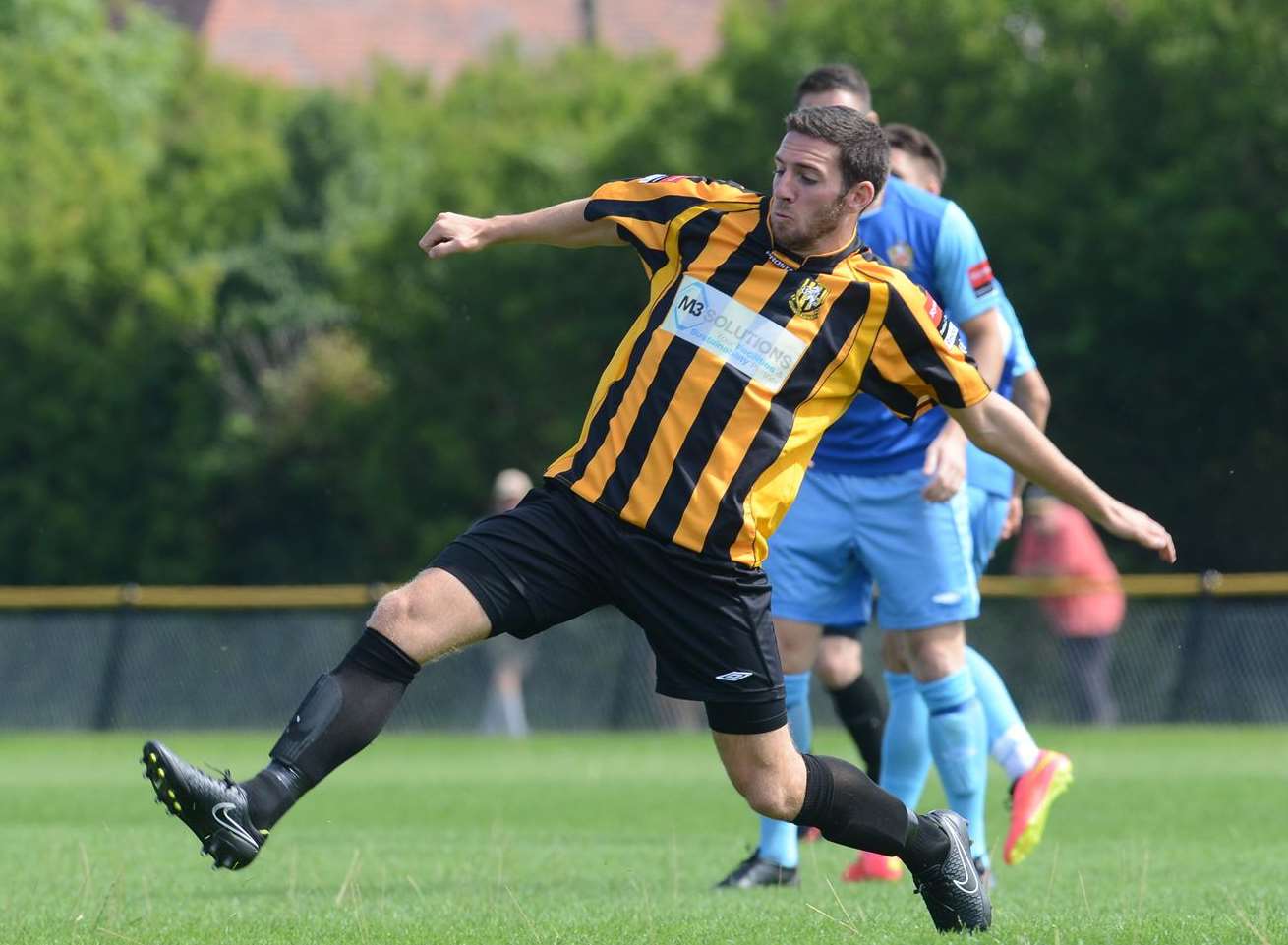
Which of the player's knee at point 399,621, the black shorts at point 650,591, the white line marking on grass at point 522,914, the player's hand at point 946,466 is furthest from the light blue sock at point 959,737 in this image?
the player's knee at point 399,621

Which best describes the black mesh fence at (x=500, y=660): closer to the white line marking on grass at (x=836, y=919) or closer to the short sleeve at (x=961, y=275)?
the short sleeve at (x=961, y=275)

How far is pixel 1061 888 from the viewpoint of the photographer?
7.72 m

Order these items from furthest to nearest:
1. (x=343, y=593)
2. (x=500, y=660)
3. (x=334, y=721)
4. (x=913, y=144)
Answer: (x=343, y=593), (x=500, y=660), (x=913, y=144), (x=334, y=721)

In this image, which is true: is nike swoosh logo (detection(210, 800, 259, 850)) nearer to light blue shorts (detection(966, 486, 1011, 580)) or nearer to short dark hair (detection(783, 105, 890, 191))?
short dark hair (detection(783, 105, 890, 191))

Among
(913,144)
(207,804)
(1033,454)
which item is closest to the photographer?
(207,804)

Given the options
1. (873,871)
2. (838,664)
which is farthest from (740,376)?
(838,664)

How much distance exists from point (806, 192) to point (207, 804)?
2216 millimetres

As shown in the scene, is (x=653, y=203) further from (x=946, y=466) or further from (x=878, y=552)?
(x=878, y=552)

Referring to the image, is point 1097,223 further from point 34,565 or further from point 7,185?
point 7,185

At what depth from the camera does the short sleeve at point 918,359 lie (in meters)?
6.11

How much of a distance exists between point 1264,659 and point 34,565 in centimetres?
2084

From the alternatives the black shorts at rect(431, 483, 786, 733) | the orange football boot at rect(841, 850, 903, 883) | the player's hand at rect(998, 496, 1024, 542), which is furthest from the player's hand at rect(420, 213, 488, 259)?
the player's hand at rect(998, 496, 1024, 542)

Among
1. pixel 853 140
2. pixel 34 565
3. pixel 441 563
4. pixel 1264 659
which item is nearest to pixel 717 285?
pixel 853 140

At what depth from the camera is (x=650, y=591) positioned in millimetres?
6039
